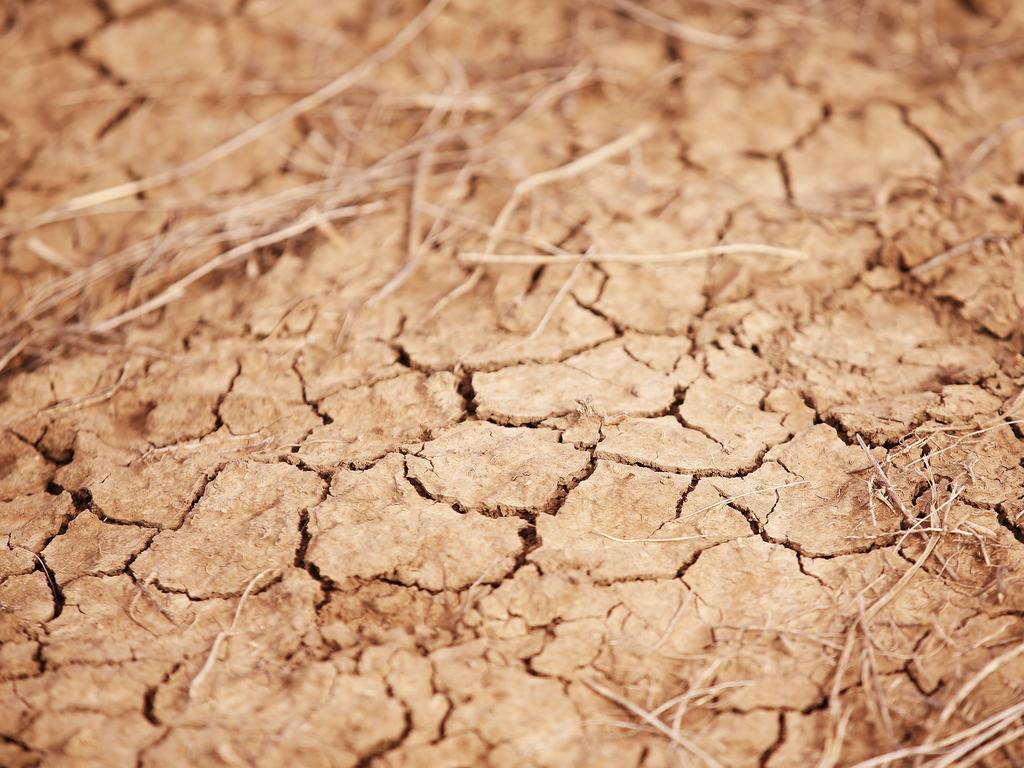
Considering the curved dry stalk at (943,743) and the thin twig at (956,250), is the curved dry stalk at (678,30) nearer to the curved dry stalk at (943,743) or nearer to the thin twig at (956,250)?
the thin twig at (956,250)

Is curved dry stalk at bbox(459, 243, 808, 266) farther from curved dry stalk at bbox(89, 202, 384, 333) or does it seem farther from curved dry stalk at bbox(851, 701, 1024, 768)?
curved dry stalk at bbox(851, 701, 1024, 768)

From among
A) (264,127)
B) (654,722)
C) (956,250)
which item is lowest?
(654,722)

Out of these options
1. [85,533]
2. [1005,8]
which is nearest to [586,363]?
[85,533]

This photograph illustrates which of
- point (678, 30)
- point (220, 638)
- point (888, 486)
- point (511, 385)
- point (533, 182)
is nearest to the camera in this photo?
point (220, 638)

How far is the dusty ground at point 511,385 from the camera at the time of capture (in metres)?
1.56

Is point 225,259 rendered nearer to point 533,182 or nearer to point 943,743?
point 533,182

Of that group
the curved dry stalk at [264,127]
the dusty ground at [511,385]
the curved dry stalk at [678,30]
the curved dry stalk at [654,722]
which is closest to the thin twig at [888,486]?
the dusty ground at [511,385]

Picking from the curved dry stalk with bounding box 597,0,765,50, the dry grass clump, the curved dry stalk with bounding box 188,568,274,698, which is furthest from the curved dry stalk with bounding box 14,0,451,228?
the curved dry stalk with bounding box 188,568,274,698

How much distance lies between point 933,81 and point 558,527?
2211 mm

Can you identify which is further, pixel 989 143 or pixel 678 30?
pixel 678 30

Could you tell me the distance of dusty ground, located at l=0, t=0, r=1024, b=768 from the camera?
1556 mm

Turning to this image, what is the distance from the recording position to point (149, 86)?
301 cm

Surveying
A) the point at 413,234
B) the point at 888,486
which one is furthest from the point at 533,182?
the point at 888,486

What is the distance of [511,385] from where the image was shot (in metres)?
2.11
